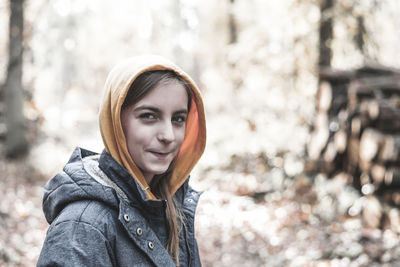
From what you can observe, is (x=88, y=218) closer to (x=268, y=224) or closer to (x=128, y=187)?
(x=128, y=187)

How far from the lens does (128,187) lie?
166 centimetres

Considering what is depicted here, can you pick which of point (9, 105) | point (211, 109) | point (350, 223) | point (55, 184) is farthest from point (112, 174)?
point (211, 109)

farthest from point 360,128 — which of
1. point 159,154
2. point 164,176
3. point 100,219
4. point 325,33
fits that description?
point 100,219

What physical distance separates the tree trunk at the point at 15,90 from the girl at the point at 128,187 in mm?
9668

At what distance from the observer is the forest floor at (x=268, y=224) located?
216 inches

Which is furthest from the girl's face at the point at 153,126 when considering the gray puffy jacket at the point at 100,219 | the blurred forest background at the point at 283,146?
the blurred forest background at the point at 283,146

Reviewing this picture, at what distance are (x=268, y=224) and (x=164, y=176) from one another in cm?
544

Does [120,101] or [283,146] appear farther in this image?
[283,146]

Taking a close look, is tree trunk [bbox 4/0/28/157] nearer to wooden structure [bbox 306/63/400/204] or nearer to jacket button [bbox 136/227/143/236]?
wooden structure [bbox 306/63/400/204]

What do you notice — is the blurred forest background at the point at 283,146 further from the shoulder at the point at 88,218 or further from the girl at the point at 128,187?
the shoulder at the point at 88,218

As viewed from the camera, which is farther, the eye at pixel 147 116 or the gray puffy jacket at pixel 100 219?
the eye at pixel 147 116

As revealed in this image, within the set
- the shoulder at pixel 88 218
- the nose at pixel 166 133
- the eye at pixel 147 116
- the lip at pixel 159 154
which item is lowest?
the shoulder at pixel 88 218

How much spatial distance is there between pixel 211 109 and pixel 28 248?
12.3 metres

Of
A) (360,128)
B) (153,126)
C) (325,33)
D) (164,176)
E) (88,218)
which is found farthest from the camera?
(325,33)
